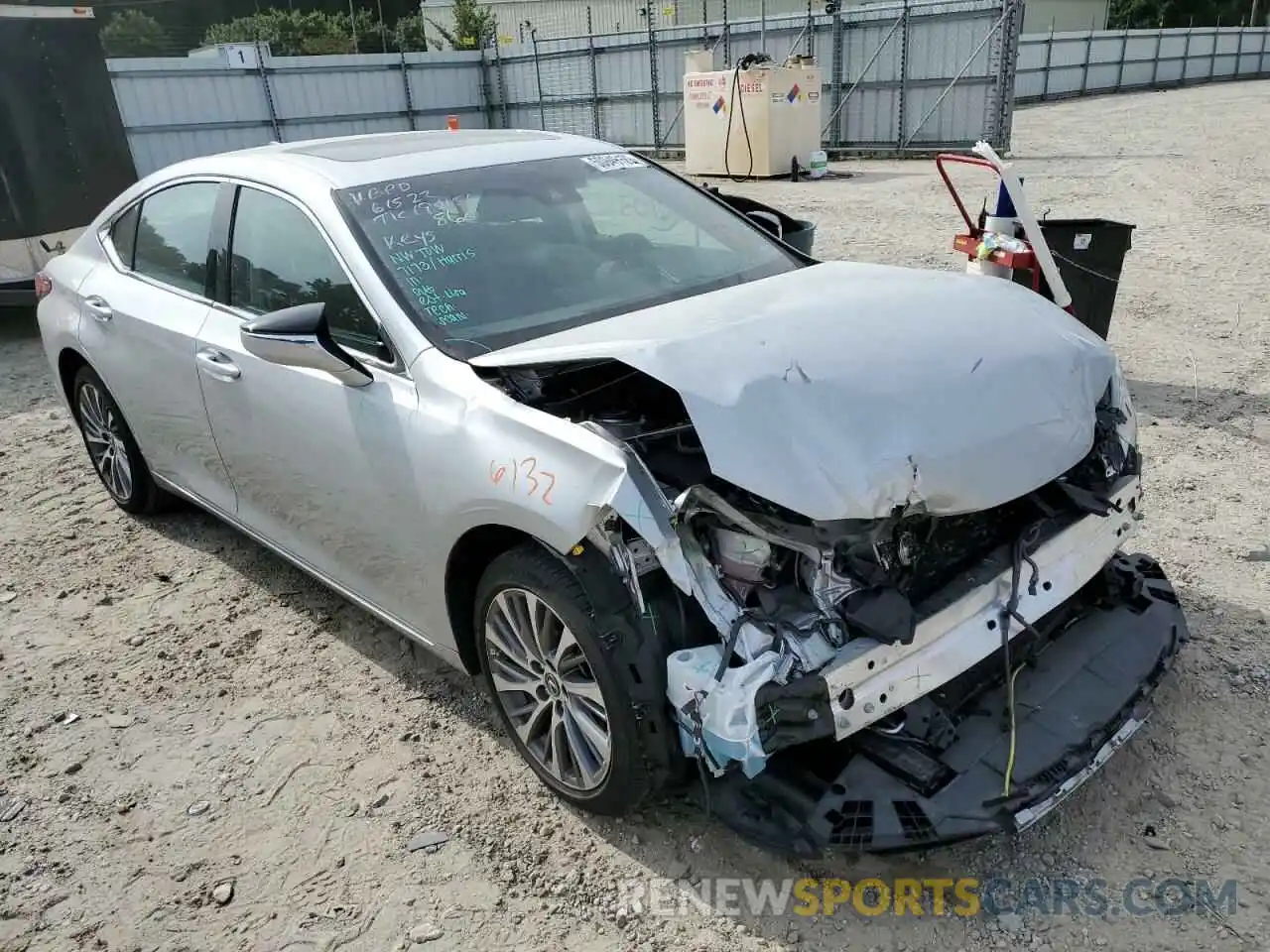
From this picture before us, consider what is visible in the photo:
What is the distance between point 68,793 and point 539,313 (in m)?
2.15

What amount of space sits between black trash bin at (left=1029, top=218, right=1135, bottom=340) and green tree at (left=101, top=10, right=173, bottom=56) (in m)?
56.6

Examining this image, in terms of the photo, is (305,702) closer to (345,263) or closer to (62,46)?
(345,263)

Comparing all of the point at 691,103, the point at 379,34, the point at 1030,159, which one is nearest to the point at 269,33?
the point at 379,34

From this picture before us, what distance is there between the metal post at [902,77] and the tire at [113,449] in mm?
16536

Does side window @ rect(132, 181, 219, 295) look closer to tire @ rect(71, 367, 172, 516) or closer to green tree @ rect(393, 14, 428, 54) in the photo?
tire @ rect(71, 367, 172, 516)

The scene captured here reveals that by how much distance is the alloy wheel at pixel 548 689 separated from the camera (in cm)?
257

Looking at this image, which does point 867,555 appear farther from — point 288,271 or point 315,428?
point 288,271

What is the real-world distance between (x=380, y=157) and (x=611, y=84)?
19.3 m

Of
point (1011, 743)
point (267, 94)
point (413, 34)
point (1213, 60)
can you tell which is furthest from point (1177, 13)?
point (1011, 743)

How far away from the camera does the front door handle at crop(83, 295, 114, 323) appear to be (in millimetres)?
4203

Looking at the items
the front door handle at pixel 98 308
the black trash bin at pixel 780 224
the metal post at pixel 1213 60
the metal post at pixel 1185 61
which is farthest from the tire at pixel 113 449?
the metal post at pixel 1213 60

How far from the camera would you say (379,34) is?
49.8 m

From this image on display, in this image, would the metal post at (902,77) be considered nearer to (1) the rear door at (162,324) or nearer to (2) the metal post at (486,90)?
(2) the metal post at (486,90)

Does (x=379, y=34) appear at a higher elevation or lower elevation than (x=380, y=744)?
higher
